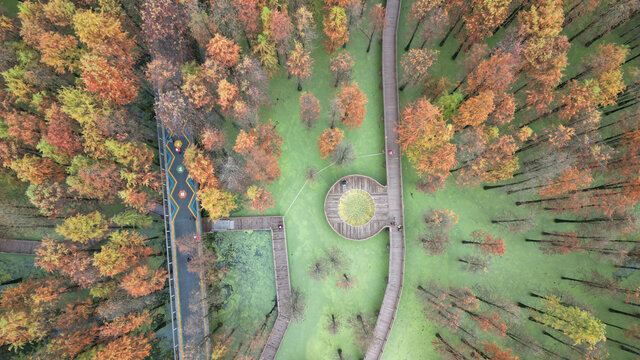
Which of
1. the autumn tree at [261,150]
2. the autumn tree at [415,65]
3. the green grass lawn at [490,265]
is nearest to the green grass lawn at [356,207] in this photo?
the green grass lawn at [490,265]

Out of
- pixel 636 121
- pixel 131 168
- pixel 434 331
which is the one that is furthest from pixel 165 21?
pixel 636 121

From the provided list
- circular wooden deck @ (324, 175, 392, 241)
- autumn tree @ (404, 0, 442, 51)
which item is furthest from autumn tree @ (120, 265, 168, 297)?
autumn tree @ (404, 0, 442, 51)

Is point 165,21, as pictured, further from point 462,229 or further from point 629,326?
point 629,326

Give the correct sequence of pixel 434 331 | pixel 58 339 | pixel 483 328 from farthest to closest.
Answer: pixel 434 331, pixel 483 328, pixel 58 339

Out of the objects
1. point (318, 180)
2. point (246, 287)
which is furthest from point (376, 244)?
point (246, 287)

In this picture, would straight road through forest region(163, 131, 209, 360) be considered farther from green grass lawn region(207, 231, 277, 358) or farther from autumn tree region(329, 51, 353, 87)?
autumn tree region(329, 51, 353, 87)

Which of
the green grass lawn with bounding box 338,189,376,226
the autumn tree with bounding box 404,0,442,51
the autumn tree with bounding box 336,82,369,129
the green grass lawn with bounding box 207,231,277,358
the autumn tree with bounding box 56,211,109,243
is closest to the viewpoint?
the autumn tree with bounding box 56,211,109,243
